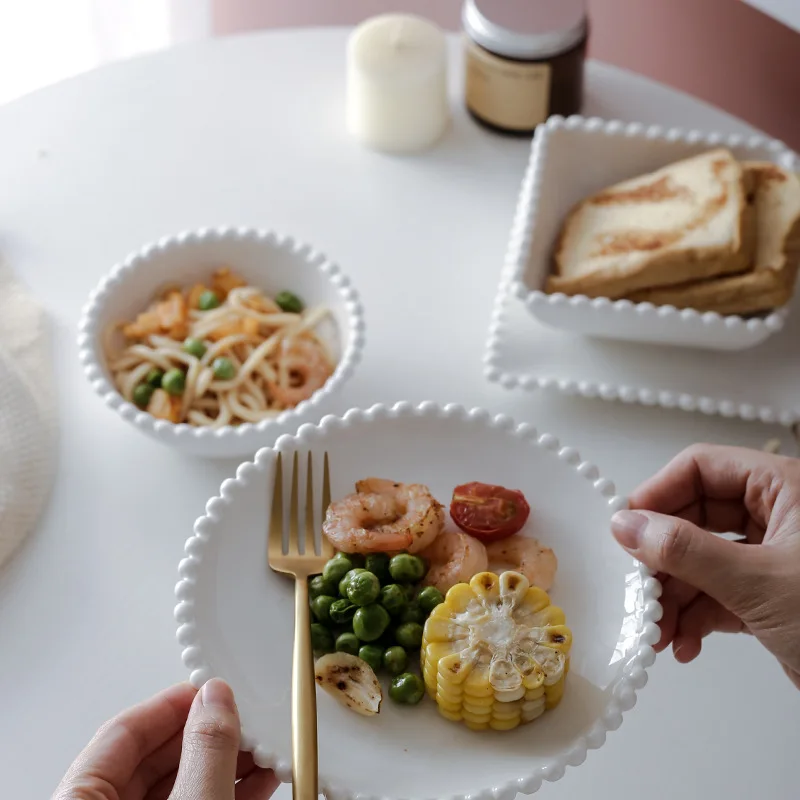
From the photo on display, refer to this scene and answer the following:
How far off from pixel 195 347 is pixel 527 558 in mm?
905

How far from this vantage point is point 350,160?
8.86 ft

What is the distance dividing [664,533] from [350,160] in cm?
148

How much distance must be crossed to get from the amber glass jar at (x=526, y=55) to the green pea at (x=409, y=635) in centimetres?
150

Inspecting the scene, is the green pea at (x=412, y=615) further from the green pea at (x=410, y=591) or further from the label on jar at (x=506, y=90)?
the label on jar at (x=506, y=90)

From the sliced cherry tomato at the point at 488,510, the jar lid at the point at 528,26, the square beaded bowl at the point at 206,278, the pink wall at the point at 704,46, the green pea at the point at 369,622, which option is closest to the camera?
the green pea at the point at 369,622

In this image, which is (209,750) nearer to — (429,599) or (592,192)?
(429,599)

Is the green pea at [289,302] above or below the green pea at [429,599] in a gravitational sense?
above

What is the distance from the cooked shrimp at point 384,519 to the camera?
1.68 metres

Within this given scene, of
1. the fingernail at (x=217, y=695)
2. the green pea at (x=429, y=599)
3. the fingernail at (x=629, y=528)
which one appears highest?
the fingernail at (x=629, y=528)

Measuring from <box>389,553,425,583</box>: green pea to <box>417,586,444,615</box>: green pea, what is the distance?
1.4 inches

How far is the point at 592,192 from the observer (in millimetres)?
2500

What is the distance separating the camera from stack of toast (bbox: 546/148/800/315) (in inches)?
84.6

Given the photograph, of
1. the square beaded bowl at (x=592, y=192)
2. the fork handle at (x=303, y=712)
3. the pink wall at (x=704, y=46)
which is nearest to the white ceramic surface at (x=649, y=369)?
the square beaded bowl at (x=592, y=192)

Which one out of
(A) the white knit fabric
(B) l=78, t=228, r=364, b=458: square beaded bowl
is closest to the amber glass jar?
(B) l=78, t=228, r=364, b=458: square beaded bowl
